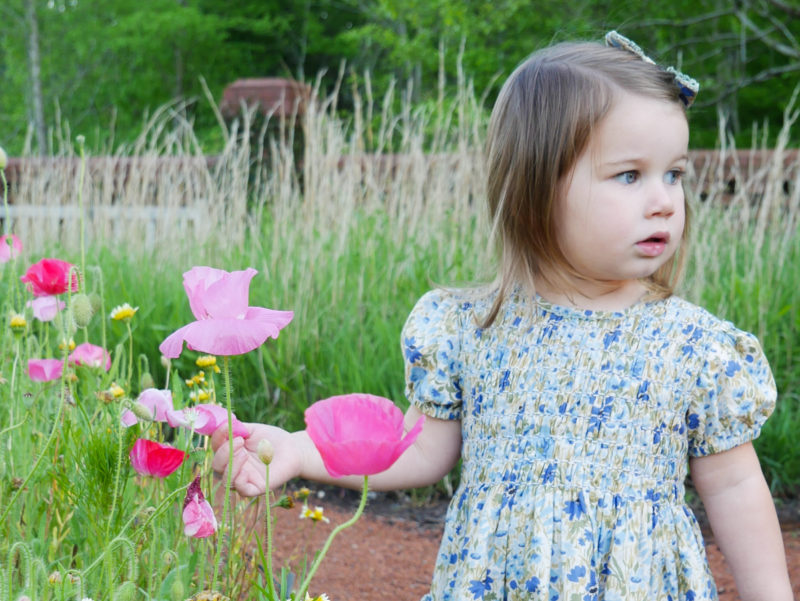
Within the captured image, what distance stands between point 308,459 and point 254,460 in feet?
0.38

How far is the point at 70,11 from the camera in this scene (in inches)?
810

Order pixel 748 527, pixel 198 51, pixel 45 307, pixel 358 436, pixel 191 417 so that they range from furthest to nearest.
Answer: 1. pixel 198 51
2. pixel 45 307
3. pixel 748 527
4. pixel 191 417
5. pixel 358 436

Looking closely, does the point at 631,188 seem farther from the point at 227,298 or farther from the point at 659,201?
the point at 227,298

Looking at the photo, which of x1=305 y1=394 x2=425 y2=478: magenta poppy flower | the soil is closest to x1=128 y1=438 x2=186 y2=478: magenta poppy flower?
x1=305 y1=394 x2=425 y2=478: magenta poppy flower

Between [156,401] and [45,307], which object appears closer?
[156,401]

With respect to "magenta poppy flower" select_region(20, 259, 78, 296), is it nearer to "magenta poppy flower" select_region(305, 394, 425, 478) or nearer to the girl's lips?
"magenta poppy flower" select_region(305, 394, 425, 478)

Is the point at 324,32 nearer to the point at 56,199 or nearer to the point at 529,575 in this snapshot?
the point at 56,199

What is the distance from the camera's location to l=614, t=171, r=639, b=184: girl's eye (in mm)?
1378

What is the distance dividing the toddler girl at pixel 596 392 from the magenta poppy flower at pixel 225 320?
0.42 m

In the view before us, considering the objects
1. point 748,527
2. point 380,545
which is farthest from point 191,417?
point 380,545

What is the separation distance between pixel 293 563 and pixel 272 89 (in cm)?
543

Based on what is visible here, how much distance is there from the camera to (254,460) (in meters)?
1.30

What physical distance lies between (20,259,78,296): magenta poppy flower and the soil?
765 millimetres

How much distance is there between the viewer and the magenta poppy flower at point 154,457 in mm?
1025
